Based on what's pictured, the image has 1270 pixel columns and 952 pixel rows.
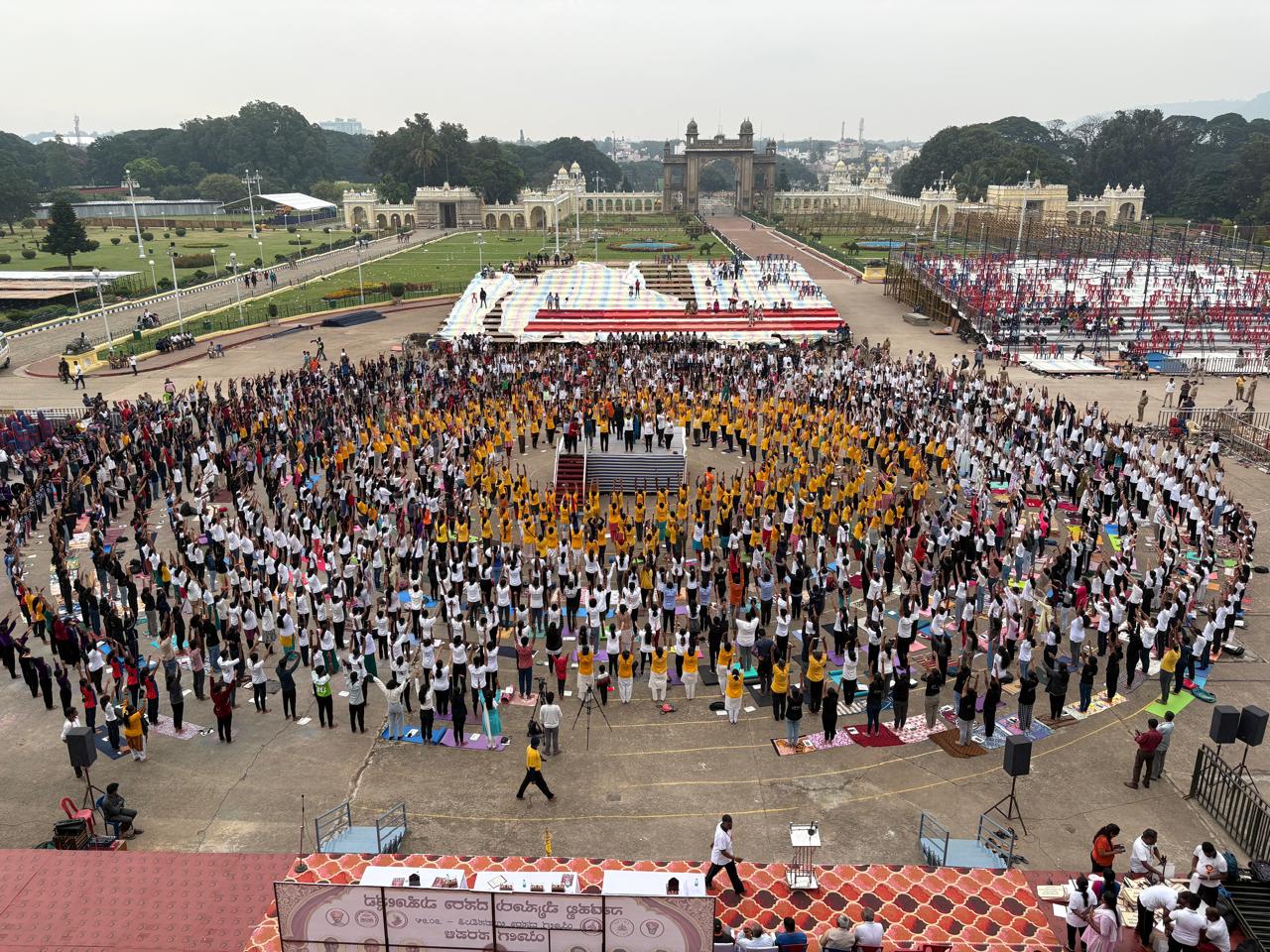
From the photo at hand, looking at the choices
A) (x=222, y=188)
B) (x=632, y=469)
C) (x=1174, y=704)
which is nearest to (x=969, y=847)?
(x=1174, y=704)

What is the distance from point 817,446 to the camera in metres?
24.3

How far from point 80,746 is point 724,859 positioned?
7.94 meters

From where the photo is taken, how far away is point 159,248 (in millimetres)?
88312

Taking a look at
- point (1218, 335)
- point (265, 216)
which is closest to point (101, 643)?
point (1218, 335)

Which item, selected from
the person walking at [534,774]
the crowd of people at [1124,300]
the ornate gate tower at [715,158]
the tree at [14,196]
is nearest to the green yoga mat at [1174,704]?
the person walking at [534,774]

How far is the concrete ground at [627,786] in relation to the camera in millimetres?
11164

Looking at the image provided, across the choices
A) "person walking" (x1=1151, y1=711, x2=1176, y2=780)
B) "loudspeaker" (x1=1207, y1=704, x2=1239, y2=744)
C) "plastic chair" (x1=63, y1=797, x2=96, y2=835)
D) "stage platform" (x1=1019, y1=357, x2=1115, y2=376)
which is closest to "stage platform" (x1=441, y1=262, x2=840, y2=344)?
"stage platform" (x1=1019, y1=357, x2=1115, y2=376)

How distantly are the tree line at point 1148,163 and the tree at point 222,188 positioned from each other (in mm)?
94666

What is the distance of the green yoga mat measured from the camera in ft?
45.4

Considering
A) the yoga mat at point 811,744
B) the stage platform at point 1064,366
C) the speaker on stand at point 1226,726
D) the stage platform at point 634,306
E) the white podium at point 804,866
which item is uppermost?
the stage platform at point 634,306

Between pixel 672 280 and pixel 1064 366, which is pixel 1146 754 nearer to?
pixel 1064 366

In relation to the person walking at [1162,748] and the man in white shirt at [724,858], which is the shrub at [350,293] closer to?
the man in white shirt at [724,858]

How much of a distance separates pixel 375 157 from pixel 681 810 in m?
124

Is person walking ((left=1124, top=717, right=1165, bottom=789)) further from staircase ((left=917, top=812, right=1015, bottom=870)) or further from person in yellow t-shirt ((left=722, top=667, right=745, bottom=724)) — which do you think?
person in yellow t-shirt ((left=722, top=667, right=745, bottom=724))
